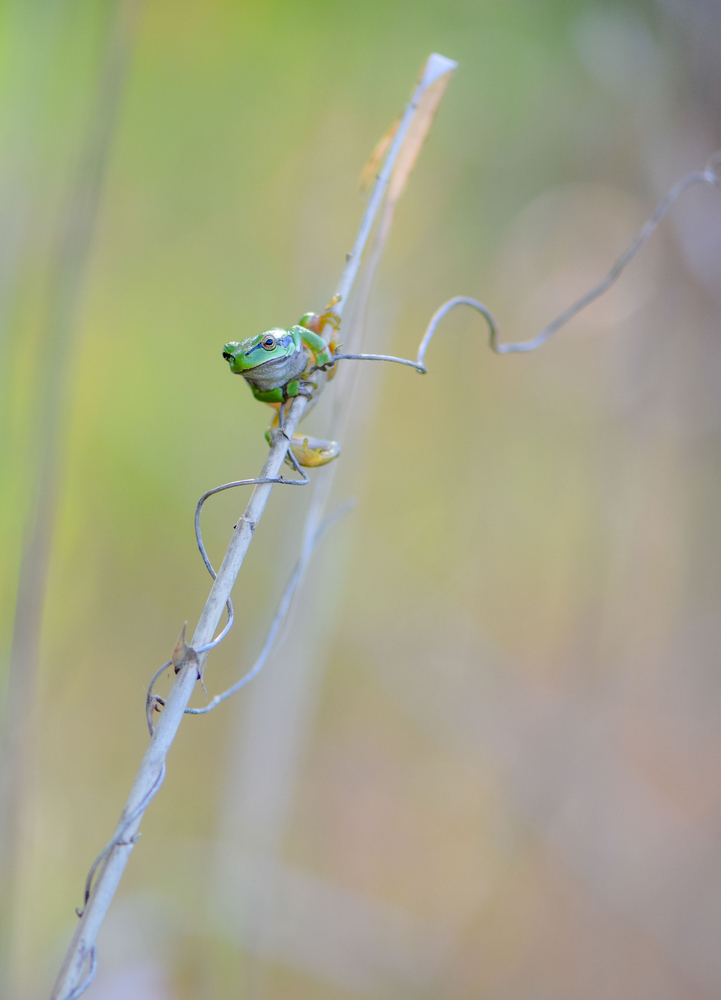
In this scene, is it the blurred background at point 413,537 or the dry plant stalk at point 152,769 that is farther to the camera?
the blurred background at point 413,537

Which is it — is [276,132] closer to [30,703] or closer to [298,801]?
[30,703]

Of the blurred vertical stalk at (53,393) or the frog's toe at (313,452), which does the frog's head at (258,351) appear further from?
the blurred vertical stalk at (53,393)

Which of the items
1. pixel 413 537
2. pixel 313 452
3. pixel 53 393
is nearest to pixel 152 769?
pixel 313 452

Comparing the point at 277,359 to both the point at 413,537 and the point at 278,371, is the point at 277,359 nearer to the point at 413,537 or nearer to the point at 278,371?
the point at 278,371

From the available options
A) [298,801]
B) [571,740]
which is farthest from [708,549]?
[298,801]

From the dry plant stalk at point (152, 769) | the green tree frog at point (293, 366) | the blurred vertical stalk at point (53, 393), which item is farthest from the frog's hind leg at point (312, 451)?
the blurred vertical stalk at point (53, 393)

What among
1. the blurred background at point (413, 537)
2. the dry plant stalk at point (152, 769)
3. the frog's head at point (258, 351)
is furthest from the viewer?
the blurred background at point (413, 537)

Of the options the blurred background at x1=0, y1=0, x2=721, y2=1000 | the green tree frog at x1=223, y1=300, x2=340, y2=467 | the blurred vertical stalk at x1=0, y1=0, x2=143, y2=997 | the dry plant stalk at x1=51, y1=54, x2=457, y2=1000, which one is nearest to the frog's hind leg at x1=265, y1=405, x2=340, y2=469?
the green tree frog at x1=223, y1=300, x2=340, y2=467

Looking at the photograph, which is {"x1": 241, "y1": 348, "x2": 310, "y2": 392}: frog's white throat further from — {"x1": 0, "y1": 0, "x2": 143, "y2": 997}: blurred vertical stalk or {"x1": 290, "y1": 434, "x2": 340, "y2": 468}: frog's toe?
{"x1": 0, "y1": 0, "x2": 143, "y2": 997}: blurred vertical stalk
